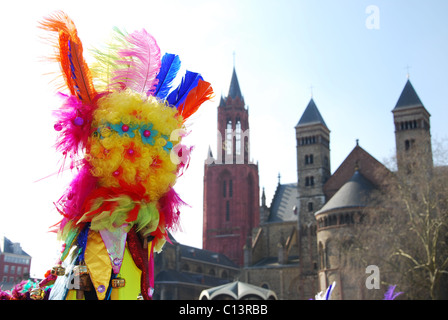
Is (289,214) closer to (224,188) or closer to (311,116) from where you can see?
(311,116)

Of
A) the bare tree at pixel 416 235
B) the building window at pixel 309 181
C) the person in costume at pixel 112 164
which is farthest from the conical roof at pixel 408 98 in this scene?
the person in costume at pixel 112 164

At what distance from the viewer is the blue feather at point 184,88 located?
553cm

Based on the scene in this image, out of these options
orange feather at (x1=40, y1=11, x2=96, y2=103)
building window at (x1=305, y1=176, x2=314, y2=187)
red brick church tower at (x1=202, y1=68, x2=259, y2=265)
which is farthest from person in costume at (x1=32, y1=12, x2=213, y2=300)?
red brick church tower at (x1=202, y1=68, x2=259, y2=265)

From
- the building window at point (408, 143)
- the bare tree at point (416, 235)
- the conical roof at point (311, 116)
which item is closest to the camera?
the bare tree at point (416, 235)

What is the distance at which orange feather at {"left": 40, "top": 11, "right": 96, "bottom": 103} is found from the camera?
4977 mm

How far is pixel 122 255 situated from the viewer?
15.9 feet

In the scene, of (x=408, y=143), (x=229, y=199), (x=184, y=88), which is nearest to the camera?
(x=184, y=88)

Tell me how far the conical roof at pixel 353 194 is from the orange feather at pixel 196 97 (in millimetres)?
41167

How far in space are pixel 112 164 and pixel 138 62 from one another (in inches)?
45.3

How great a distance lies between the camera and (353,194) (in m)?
46.6

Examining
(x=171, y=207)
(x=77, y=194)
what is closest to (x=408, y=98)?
(x=171, y=207)

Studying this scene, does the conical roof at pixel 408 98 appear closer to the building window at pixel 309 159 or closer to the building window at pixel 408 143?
the building window at pixel 408 143

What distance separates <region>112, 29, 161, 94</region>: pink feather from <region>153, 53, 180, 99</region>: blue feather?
0.15 m
